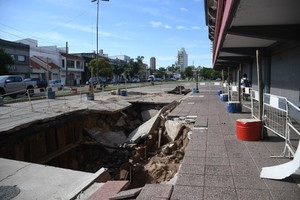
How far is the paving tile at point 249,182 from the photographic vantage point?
4.27 m

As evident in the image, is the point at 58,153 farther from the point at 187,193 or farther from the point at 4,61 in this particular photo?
the point at 4,61

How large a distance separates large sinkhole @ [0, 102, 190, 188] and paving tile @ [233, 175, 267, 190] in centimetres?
254

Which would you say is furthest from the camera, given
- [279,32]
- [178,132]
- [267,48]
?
[267,48]

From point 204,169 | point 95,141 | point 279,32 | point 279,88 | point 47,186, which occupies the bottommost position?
point 95,141

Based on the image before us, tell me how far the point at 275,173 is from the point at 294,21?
4.61m

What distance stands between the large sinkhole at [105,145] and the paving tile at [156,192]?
5.16ft

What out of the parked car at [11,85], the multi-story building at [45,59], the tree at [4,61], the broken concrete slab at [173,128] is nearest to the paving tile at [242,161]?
the broken concrete slab at [173,128]

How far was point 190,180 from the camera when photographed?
15.1 feet

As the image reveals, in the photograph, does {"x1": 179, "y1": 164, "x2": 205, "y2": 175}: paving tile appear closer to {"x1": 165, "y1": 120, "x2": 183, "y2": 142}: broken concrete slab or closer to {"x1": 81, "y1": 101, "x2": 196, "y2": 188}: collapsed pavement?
{"x1": 81, "y1": 101, "x2": 196, "y2": 188}: collapsed pavement

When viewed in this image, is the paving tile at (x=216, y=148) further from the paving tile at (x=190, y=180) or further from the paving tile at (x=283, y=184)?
the paving tile at (x=283, y=184)

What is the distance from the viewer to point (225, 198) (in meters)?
3.90

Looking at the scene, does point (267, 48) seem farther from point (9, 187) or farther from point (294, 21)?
point (9, 187)

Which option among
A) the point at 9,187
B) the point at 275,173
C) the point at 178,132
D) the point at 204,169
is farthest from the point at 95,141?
the point at 275,173

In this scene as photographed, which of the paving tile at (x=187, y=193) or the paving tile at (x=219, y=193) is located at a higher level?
the paving tile at (x=219, y=193)
